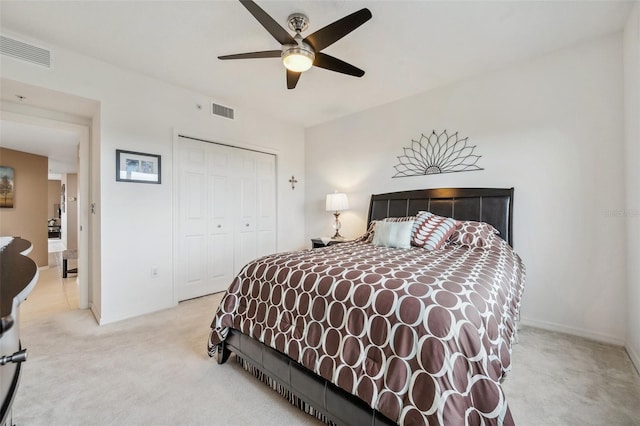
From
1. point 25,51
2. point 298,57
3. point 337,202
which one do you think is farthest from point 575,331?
point 25,51

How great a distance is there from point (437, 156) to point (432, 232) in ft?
3.80

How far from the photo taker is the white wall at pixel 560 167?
2.37 metres

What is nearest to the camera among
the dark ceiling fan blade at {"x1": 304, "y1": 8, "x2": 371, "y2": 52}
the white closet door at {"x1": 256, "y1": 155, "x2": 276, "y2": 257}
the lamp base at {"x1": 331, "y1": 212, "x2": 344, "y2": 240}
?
the dark ceiling fan blade at {"x1": 304, "y1": 8, "x2": 371, "y2": 52}

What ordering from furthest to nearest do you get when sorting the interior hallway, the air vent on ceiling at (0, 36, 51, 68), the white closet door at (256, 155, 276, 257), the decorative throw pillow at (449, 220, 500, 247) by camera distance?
the white closet door at (256, 155, 276, 257), the interior hallway, the decorative throw pillow at (449, 220, 500, 247), the air vent on ceiling at (0, 36, 51, 68)

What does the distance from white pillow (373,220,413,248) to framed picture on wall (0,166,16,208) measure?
21.3 ft

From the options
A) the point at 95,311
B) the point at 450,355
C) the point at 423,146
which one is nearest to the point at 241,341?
the point at 450,355

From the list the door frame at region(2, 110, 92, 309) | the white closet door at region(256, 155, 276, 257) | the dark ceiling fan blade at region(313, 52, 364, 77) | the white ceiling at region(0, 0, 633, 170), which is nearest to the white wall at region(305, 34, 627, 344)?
the white ceiling at region(0, 0, 633, 170)

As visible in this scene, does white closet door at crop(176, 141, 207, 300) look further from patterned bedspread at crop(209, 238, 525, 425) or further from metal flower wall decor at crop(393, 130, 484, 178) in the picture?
metal flower wall decor at crop(393, 130, 484, 178)

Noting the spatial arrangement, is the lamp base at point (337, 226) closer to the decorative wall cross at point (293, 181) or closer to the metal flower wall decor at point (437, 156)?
the decorative wall cross at point (293, 181)

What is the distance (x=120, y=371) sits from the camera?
Answer: 195cm

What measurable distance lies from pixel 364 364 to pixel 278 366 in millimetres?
641

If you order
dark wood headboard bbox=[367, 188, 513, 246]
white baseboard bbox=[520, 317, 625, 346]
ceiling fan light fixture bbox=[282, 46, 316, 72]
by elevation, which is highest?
ceiling fan light fixture bbox=[282, 46, 316, 72]

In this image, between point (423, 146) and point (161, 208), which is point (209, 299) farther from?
point (423, 146)

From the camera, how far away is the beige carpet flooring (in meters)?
1.53
